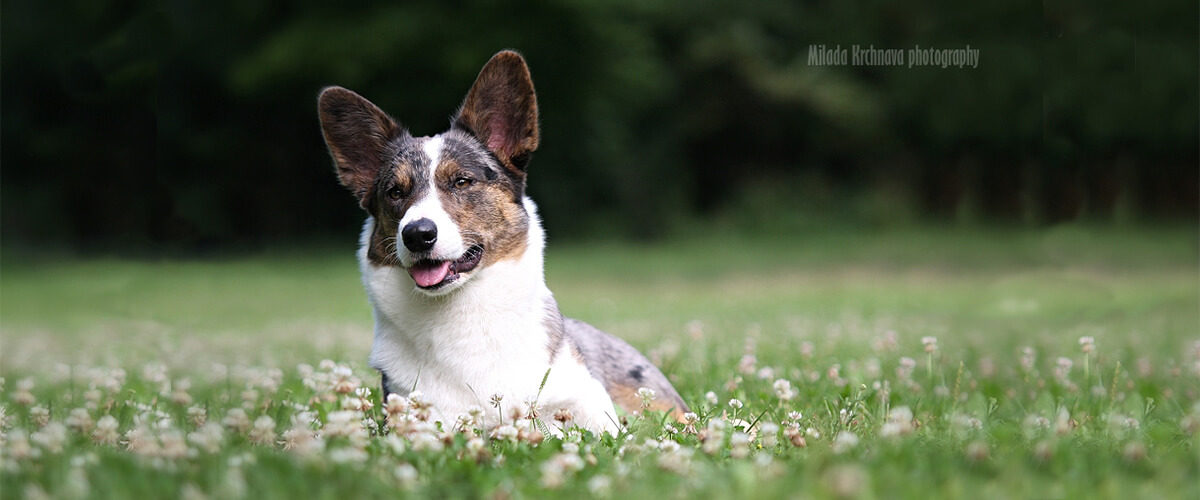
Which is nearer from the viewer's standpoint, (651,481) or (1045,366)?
(651,481)

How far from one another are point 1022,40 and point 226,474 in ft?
72.6

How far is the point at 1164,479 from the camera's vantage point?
10.0 feet

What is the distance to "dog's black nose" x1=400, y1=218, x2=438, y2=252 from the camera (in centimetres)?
425

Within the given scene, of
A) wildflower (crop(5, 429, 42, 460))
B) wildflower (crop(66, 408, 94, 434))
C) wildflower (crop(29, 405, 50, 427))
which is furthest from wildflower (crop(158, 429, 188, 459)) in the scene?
wildflower (crop(29, 405, 50, 427))

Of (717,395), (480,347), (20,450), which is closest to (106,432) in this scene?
(20,450)

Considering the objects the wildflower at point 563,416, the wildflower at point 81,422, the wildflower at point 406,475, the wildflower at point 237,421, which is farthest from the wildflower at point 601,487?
the wildflower at point 81,422

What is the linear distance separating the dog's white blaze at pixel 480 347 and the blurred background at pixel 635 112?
47.5 feet

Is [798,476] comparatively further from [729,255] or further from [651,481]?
[729,255]

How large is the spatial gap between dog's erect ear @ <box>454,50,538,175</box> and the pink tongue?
0.80 meters

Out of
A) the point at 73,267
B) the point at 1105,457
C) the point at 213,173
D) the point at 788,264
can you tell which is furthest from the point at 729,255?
the point at 1105,457

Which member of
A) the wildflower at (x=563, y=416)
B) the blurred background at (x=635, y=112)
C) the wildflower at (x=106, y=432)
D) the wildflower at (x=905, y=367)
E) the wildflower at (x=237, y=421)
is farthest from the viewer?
the blurred background at (x=635, y=112)

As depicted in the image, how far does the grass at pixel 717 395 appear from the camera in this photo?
3.07 metres

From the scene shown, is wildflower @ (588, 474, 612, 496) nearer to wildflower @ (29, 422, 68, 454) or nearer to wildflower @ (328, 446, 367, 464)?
wildflower @ (328, 446, 367, 464)

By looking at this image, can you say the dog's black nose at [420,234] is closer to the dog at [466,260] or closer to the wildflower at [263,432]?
the dog at [466,260]
